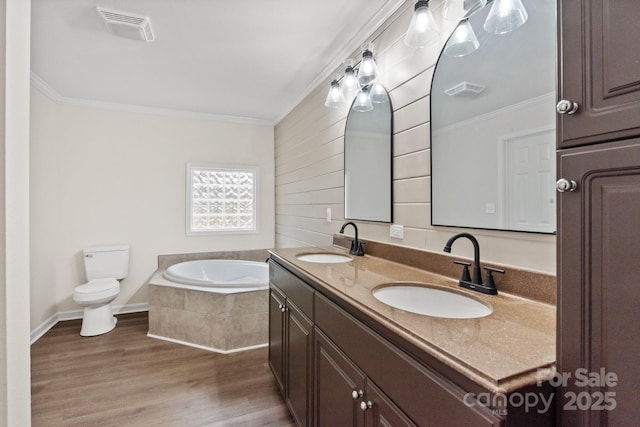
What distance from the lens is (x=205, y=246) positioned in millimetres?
4090

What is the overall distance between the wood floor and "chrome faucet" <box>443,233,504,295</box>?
138cm

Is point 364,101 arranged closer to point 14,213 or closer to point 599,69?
point 599,69

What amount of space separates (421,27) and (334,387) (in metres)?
1.64

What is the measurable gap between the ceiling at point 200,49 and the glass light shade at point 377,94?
387mm

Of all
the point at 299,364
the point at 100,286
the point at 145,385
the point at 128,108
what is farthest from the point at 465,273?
the point at 128,108

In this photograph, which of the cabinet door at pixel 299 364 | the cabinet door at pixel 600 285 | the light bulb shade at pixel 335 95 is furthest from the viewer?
the light bulb shade at pixel 335 95

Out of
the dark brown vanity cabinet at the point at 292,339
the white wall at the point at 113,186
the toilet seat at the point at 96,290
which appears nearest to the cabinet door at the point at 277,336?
the dark brown vanity cabinet at the point at 292,339

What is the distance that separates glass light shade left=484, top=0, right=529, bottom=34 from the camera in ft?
3.80

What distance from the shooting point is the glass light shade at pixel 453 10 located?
1382 millimetres

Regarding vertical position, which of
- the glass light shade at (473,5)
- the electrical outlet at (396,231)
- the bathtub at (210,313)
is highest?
the glass light shade at (473,5)

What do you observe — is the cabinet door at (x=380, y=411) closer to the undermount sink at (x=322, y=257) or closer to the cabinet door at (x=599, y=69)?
the cabinet door at (x=599, y=69)

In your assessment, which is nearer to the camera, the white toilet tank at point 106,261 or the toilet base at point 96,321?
the toilet base at point 96,321

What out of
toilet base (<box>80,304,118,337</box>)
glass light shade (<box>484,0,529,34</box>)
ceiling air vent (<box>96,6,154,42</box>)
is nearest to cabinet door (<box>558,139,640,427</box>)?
glass light shade (<box>484,0,529,34</box>)

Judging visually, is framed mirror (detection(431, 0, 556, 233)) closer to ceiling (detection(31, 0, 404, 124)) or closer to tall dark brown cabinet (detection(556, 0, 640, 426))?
tall dark brown cabinet (detection(556, 0, 640, 426))
